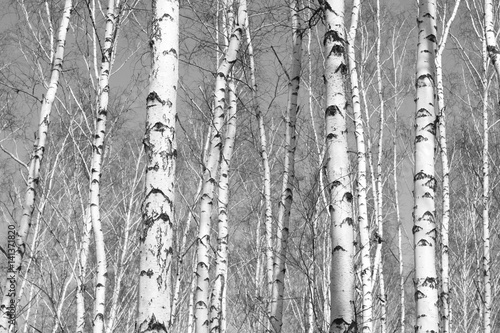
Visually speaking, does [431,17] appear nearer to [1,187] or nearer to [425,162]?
[425,162]

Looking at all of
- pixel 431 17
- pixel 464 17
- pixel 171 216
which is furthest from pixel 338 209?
pixel 464 17

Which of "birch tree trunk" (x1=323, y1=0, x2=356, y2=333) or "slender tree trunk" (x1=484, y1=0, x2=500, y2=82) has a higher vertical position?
"slender tree trunk" (x1=484, y1=0, x2=500, y2=82)

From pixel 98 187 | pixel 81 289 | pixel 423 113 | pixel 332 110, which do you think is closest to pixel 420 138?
pixel 423 113

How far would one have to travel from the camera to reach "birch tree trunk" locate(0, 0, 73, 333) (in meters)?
4.41

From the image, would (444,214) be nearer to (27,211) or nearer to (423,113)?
(423,113)

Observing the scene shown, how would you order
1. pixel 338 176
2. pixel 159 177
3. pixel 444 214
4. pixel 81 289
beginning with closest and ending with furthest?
pixel 159 177 < pixel 338 176 < pixel 81 289 < pixel 444 214

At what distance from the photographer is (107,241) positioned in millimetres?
13969

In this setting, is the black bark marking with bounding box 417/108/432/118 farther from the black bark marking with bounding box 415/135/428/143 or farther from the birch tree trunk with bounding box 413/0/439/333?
the black bark marking with bounding box 415/135/428/143

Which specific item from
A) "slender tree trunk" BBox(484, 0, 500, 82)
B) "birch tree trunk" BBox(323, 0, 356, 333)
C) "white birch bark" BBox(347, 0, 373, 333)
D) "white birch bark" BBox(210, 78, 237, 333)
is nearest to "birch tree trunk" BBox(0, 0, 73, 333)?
"white birch bark" BBox(210, 78, 237, 333)

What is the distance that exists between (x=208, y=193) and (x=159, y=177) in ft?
7.02

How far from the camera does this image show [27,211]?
179 inches

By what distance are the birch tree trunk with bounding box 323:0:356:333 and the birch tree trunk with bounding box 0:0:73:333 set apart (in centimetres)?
274

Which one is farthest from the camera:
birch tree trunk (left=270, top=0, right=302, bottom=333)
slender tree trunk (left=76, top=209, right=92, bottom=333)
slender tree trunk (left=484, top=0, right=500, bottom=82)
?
slender tree trunk (left=76, top=209, right=92, bottom=333)

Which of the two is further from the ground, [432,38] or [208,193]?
[432,38]
